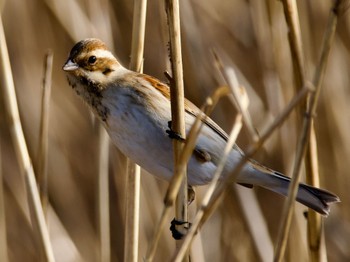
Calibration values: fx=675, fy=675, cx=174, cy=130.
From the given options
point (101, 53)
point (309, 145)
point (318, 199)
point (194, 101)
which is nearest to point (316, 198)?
point (318, 199)

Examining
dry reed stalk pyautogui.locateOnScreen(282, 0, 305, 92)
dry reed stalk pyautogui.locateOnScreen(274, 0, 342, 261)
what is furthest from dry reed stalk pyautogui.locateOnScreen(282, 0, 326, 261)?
dry reed stalk pyautogui.locateOnScreen(274, 0, 342, 261)

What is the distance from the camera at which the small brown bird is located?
179 centimetres

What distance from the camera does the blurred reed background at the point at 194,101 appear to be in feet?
8.39

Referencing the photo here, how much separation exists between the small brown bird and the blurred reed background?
56 centimetres

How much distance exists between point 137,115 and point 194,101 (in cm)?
92

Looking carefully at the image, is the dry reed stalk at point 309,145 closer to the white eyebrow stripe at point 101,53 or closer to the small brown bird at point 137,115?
the small brown bird at point 137,115

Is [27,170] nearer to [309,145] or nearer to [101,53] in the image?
[101,53]

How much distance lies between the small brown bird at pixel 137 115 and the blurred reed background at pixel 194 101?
1.83 feet

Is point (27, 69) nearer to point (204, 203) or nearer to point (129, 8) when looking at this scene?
point (129, 8)

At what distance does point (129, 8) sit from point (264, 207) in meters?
1.02

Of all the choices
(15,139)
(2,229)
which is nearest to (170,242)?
(2,229)

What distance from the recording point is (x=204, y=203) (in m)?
1.29

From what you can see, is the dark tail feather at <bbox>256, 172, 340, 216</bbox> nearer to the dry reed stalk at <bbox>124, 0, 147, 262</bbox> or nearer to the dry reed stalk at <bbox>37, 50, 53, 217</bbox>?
the dry reed stalk at <bbox>124, 0, 147, 262</bbox>

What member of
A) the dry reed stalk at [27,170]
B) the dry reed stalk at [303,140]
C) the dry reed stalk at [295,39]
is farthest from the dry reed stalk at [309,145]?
the dry reed stalk at [27,170]
